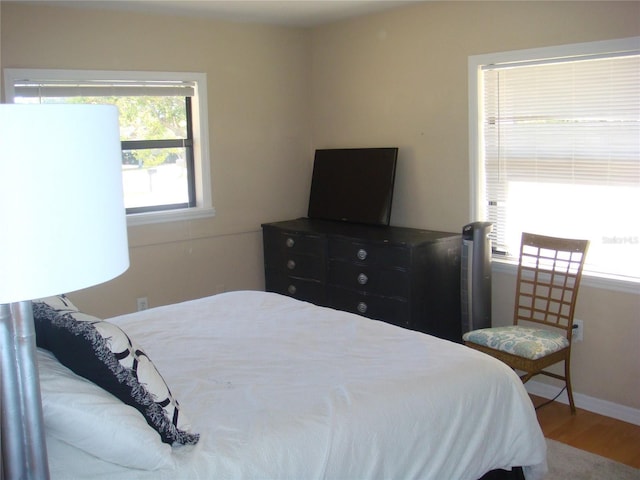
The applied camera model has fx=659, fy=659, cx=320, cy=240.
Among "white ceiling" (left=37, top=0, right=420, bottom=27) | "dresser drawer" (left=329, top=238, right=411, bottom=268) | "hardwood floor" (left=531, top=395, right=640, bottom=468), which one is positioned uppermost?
Answer: "white ceiling" (left=37, top=0, right=420, bottom=27)

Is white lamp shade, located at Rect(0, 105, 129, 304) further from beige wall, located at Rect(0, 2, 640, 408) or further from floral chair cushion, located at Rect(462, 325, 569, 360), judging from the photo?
beige wall, located at Rect(0, 2, 640, 408)

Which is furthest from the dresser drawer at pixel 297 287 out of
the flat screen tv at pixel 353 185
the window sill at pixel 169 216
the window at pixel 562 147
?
the window at pixel 562 147

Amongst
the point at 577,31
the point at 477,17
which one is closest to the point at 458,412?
the point at 577,31

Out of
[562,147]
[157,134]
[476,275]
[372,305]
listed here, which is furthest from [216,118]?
[562,147]

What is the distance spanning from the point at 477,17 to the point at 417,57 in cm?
53

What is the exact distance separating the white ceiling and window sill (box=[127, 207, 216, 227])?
1369 millimetres

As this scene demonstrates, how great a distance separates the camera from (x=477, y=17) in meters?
4.13

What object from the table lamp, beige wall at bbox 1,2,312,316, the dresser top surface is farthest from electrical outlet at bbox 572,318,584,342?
the table lamp

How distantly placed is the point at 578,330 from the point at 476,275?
657 millimetres

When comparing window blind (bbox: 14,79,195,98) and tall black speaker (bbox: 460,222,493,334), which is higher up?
window blind (bbox: 14,79,195,98)

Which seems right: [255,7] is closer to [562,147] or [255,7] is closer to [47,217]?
[562,147]

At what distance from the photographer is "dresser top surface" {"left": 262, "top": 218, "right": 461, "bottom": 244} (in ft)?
14.0

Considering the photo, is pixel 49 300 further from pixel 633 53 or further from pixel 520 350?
pixel 633 53

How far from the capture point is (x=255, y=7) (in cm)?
444
